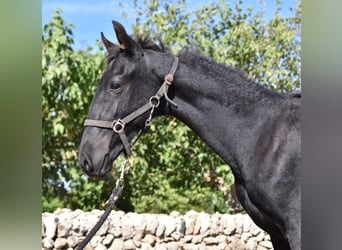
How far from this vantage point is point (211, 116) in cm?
224

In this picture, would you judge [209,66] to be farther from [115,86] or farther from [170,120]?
[170,120]

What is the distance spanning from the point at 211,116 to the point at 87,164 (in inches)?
23.9

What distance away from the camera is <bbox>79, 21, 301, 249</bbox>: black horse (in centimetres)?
208

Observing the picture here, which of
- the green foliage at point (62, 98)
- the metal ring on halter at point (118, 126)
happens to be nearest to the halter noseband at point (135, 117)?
the metal ring on halter at point (118, 126)

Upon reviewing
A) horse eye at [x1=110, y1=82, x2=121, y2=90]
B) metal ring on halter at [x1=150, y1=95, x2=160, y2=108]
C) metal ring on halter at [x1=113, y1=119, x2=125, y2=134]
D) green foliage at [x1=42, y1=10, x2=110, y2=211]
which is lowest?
metal ring on halter at [x1=113, y1=119, x2=125, y2=134]

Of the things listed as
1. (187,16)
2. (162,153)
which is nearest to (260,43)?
(187,16)

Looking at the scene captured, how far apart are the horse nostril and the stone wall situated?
7.04ft

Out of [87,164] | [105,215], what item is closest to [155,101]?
[87,164]

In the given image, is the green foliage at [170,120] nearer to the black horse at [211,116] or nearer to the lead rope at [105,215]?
the black horse at [211,116]

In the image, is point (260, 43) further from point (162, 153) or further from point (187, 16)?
point (162, 153)

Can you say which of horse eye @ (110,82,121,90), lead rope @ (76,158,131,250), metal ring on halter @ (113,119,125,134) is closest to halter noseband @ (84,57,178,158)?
metal ring on halter @ (113,119,125,134)

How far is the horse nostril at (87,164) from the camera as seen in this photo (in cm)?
222

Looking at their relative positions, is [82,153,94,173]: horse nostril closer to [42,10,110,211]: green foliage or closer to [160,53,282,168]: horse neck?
[160,53,282,168]: horse neck
